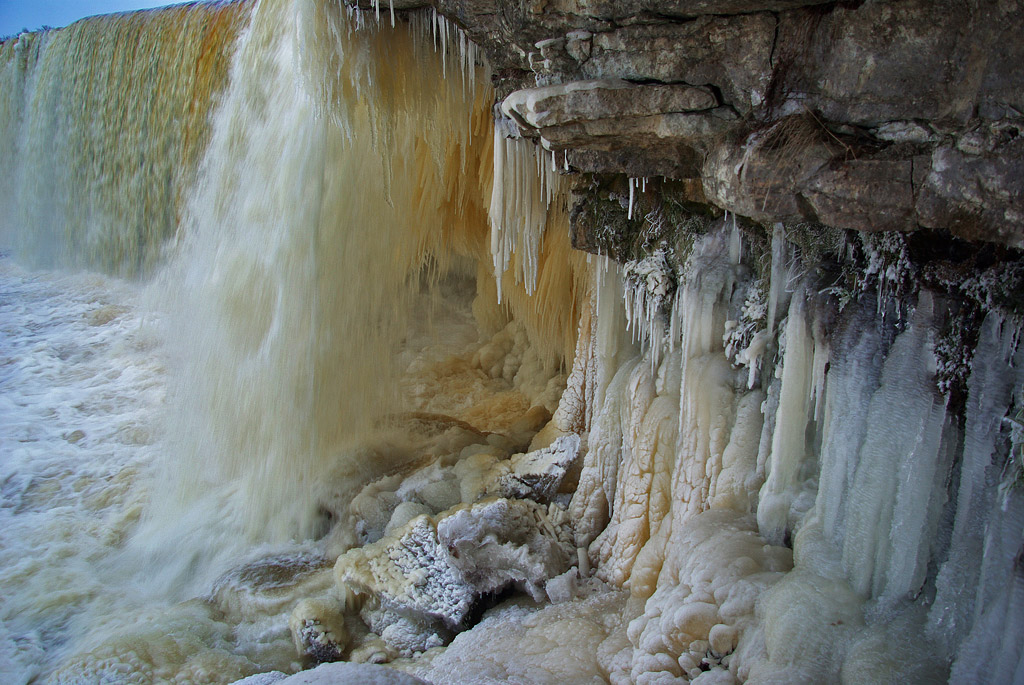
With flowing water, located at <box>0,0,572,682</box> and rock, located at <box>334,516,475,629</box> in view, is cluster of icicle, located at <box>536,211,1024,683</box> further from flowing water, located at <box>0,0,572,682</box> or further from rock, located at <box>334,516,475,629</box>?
flowing water, located at <box>0,0,572,682</box>

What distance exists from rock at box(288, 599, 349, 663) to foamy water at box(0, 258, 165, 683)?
2.01m

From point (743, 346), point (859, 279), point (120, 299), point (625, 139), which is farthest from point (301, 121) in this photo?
point (120, 299)

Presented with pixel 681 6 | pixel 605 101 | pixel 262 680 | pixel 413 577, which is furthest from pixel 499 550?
pixel 681 6

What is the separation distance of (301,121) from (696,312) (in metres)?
3.99

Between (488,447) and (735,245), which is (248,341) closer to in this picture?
(488,447)

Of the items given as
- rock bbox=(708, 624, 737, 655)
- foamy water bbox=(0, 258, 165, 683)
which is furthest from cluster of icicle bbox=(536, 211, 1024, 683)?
foamy water bbox=(0, 258, 165, 683)

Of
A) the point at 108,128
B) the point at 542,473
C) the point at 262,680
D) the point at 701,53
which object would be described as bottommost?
the point at 262,680

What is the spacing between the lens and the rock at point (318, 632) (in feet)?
16.7

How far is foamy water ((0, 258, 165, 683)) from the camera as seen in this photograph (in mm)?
6129

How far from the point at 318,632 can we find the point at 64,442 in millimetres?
5787

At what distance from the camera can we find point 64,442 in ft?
29.4

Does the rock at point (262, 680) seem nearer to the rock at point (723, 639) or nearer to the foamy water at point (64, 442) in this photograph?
the rock at point (723, 639)

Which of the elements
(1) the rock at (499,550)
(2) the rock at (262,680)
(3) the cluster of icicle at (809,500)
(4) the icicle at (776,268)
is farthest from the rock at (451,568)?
(4) the icicle at (776,268)

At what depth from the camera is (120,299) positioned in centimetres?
1138
